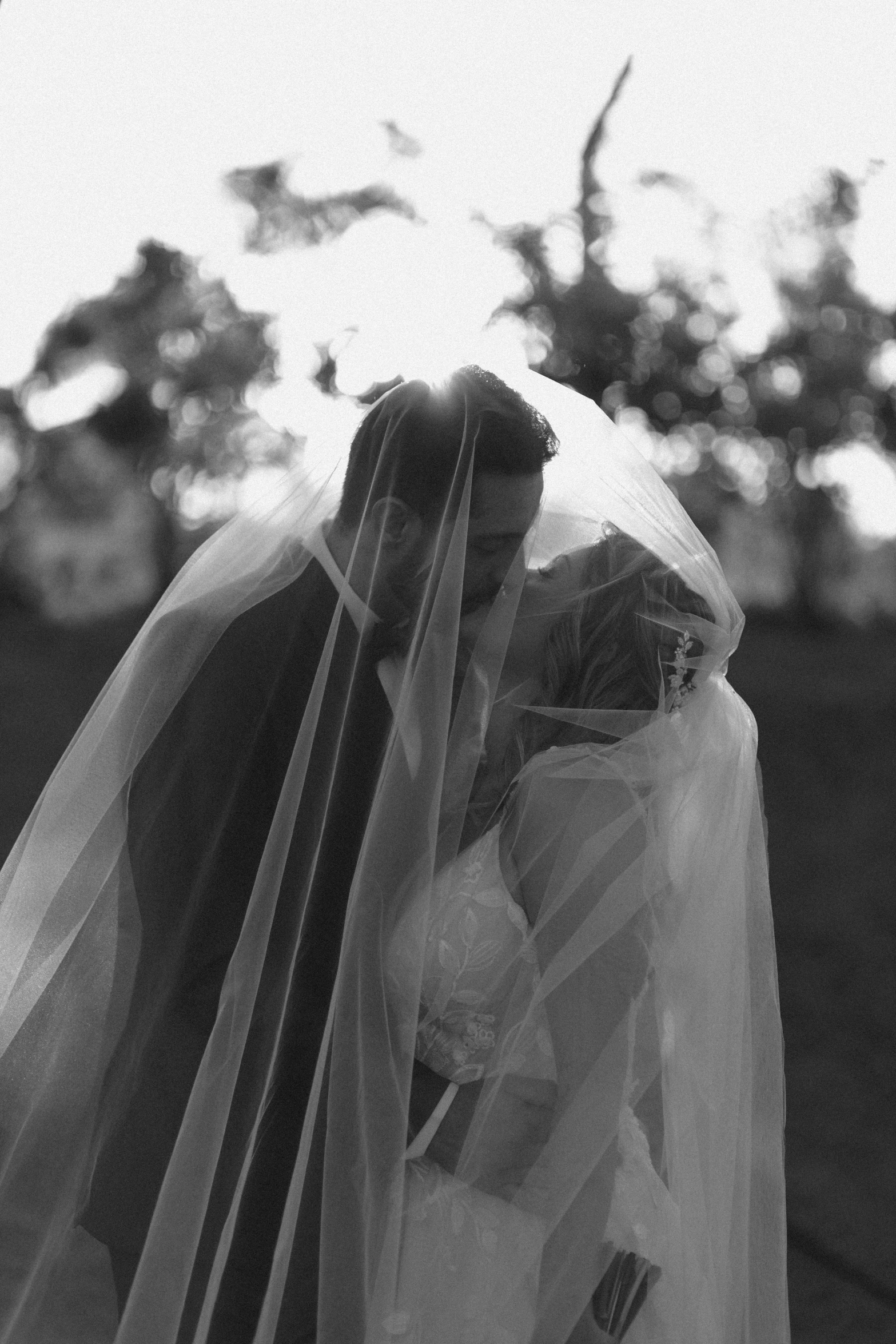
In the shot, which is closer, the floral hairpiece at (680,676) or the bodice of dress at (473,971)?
the bodice of dress at (473,971)

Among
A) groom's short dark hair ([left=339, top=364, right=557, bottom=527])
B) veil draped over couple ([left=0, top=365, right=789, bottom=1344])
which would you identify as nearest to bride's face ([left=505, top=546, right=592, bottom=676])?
veil draped over couple ([left=0, top=365, right=789, bottom=1344])

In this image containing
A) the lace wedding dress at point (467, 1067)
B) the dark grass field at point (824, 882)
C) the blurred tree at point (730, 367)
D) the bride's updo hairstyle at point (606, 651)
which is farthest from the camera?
the blurred tree at point (730, 367)

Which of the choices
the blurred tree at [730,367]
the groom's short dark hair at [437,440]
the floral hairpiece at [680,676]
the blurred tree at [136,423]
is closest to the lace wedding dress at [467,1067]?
the floral hairpiece at [680,676]

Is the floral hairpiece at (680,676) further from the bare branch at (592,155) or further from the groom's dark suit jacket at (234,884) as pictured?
the bare branch at (592,155)

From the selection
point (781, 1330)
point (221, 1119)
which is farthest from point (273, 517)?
point (781, 1330)

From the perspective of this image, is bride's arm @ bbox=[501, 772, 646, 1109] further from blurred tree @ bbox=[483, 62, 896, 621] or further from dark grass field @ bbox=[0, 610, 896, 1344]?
blurred tree @ bbox=[483, 62, 896, 621]

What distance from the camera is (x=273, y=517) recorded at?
1677 mm

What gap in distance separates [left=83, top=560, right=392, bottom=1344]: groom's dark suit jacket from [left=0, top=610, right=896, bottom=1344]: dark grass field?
7.56ft

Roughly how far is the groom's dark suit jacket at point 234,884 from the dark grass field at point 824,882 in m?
2.30

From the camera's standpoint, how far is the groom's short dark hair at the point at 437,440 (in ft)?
5.01

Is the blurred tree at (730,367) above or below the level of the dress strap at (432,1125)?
below

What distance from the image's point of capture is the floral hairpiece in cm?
161

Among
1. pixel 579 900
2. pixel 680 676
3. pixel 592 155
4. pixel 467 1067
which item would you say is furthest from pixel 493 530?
A: pixel 592 155

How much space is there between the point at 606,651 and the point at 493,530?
0.20 metres
